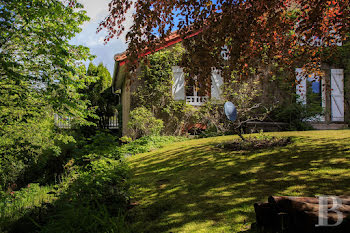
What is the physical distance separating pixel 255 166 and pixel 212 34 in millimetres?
2400

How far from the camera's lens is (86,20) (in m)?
7.63

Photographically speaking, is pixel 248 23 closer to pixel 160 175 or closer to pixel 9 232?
pixel 160 175

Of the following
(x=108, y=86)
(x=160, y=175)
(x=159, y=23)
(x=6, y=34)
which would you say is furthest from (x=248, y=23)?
(x=108, y=86)

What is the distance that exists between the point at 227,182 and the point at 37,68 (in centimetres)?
545

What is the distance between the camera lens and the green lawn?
116 inches

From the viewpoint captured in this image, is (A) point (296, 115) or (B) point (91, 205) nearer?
(B) point (91, 205)

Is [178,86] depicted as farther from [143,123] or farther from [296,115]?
[296,115]

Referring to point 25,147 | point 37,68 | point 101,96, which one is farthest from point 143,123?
point 101,96

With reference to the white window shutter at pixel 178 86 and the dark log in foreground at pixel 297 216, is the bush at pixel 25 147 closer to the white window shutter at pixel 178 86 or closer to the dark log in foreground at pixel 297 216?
the white window shutter at pixel 178 86

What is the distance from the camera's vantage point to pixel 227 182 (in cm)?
404

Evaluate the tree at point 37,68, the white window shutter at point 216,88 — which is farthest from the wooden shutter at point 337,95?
the tree at point 37,68

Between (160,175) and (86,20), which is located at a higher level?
(86,20)

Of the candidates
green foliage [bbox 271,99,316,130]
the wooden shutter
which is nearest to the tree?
green foliage [bbox 271,99,316,130]

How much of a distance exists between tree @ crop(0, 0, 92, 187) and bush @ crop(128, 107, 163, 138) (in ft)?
9.86
